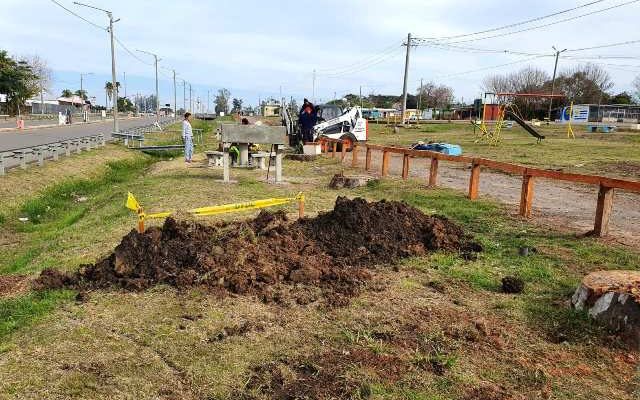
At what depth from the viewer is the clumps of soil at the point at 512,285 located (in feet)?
18.0

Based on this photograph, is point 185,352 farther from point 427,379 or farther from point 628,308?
point 628,308

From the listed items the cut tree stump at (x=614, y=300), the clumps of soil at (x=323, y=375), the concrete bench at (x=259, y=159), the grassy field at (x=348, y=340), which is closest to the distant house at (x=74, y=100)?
the concrete bench at (x=259, y=159)

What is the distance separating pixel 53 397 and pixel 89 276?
2.43 meters

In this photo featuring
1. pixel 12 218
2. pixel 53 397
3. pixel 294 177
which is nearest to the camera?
pixel 53 397

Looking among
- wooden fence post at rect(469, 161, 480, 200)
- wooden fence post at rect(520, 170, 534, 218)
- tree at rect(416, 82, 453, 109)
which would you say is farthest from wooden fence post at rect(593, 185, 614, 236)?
tree at rect(416, 82, 453, 109)

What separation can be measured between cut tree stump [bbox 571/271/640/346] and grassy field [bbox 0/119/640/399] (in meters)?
0.11

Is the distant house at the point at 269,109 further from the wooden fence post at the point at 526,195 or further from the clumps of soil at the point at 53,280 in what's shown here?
the clumps of soil at the point at 53,280

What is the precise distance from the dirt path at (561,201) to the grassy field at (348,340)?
55.8 inches

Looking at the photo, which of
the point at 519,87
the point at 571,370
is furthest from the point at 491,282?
the point at 519,87

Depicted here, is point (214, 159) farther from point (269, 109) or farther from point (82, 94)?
point (82, 94)

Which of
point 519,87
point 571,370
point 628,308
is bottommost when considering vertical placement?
point 571,370

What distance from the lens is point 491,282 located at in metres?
5.81

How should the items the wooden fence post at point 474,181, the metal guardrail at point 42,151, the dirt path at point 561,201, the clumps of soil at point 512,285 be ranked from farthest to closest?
the metal guardrail at point 42,151, the wooden fence post at point 474,181, the dirt path at point 561,201, the clumps of soil at point 512,285

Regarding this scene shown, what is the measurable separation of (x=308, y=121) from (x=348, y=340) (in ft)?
70.6
